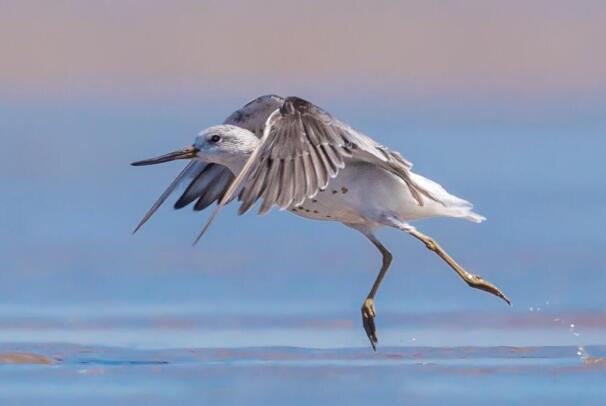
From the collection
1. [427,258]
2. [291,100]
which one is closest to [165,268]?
[427,258]

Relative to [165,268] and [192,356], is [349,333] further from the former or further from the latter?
[165,268]

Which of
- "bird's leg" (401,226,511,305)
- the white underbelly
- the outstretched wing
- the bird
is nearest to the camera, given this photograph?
the outstretched wing

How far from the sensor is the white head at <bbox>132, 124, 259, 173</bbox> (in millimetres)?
12734

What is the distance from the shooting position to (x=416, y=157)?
18.7m

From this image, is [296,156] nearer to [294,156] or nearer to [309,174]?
[294,156]

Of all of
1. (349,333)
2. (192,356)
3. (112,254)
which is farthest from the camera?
(112,254)

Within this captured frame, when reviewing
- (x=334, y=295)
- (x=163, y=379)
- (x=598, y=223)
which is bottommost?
(x=163, y=379)

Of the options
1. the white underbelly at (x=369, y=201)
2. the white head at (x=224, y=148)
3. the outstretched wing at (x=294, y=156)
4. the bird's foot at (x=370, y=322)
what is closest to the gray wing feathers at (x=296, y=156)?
the outstretched wing at (x=294, y=156)

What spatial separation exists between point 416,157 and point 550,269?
3542 mm

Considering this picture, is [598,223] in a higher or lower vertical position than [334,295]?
higher

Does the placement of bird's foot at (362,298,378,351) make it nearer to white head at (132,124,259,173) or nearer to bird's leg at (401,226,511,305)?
bird's leg at (401,226,511,305)

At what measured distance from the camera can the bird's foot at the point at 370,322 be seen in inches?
504

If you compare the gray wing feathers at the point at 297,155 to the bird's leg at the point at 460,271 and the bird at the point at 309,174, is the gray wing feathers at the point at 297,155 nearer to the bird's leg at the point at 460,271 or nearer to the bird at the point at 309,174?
the bird at the point at 309,174

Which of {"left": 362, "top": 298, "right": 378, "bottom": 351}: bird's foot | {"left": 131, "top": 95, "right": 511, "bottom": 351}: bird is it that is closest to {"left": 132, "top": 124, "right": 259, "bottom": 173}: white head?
{"left": 131, "top": 95, "right": 511, "bottom": 351}: bird
